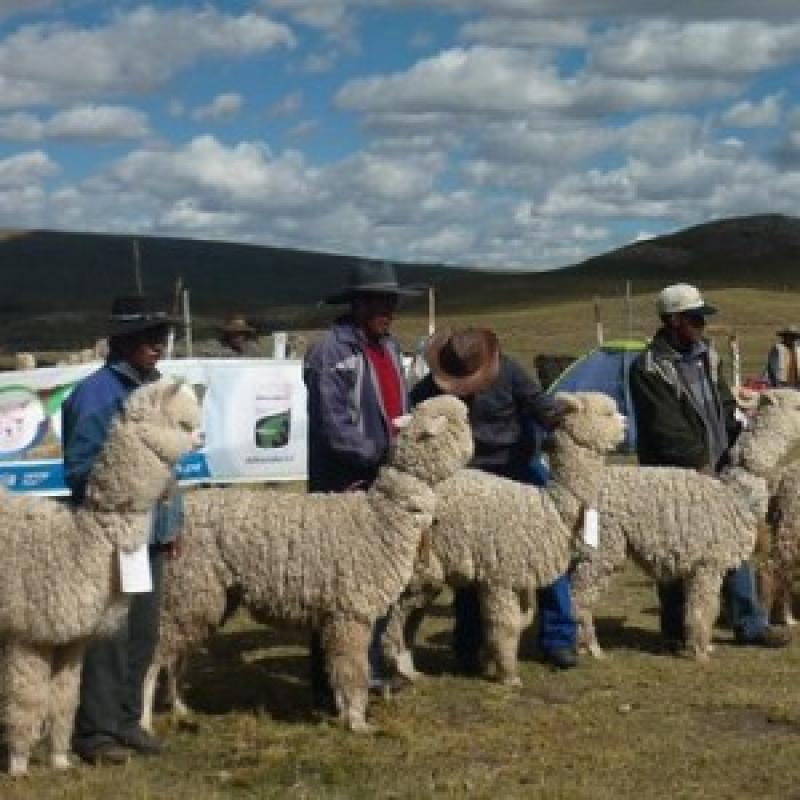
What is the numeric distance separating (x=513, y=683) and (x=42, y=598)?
A: 9.89ft

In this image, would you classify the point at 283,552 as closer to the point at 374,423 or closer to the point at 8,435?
the point at 374,423

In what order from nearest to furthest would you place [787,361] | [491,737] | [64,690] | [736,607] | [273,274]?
[64,690]
[491,737]
[736,607]
[787,361]
[273,274]

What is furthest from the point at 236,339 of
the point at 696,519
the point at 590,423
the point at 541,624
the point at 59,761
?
the point at 59,761

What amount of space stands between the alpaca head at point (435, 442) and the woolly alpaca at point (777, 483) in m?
2.38

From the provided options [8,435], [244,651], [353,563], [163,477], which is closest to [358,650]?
[353,563]

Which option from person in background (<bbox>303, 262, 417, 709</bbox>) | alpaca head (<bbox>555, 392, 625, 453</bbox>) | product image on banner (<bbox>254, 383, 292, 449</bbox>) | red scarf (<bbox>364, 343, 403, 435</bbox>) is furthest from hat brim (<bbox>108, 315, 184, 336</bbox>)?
product image on banner (<bbox>254, 383, 292, 449</bbox>)

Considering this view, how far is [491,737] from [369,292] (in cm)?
218

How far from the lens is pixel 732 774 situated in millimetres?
6262

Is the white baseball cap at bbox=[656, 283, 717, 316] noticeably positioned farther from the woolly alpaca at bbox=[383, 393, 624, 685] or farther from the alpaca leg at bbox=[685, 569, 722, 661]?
the alpaca leg at bbox=[685, 569, 722, 661]

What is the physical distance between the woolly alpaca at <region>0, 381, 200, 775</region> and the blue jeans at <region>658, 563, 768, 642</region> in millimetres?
4086

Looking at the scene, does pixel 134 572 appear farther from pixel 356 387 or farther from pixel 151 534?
pixel 356 387

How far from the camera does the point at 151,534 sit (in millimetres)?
6172

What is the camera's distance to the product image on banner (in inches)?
542

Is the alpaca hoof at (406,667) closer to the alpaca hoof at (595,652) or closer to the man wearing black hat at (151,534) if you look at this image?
the alpaca hoof at (595,652)
